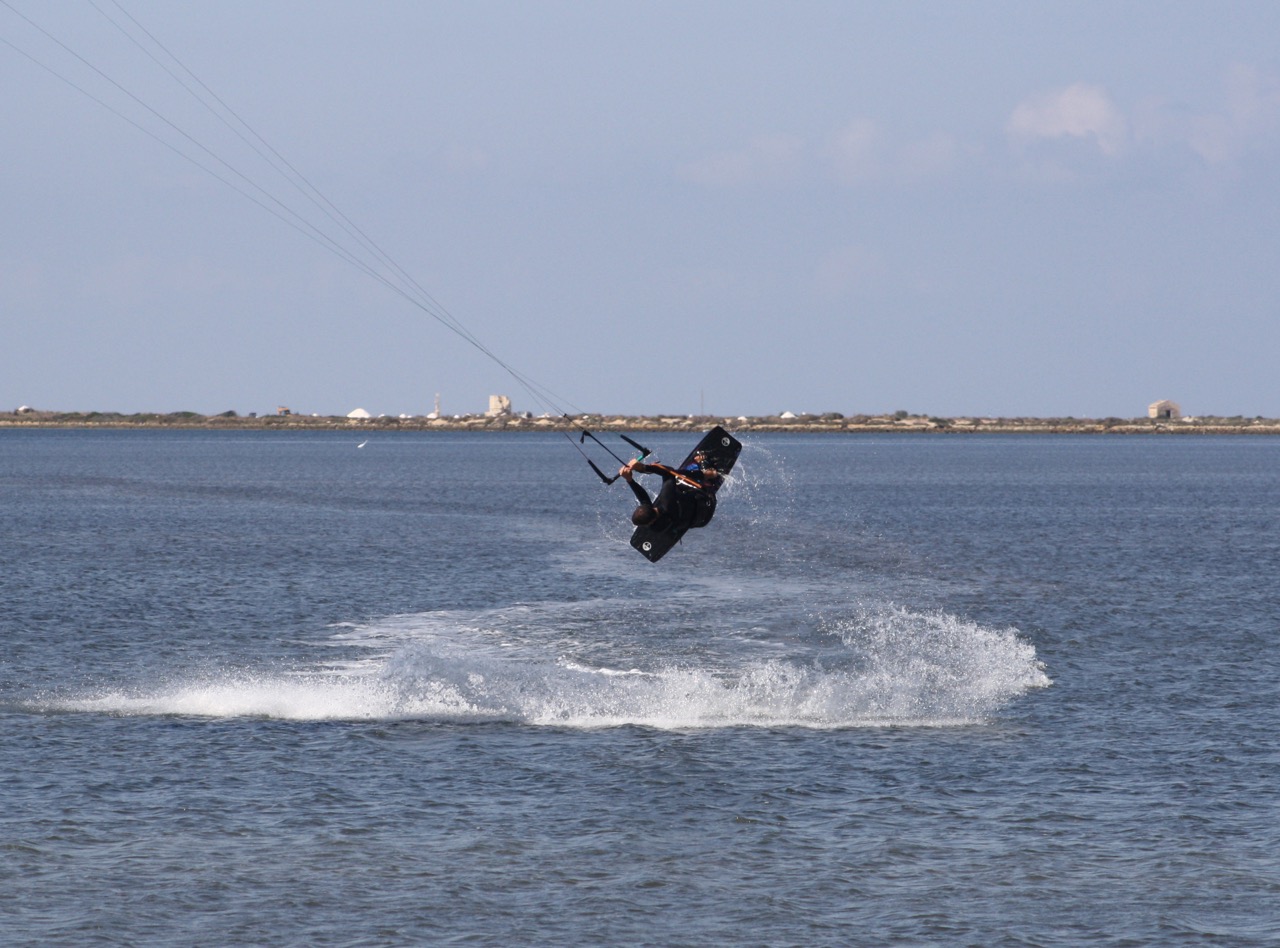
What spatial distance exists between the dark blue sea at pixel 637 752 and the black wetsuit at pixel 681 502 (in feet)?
11.8

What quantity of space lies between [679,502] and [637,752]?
457 centimetres

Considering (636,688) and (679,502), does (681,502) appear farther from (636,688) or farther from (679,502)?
(636,688)

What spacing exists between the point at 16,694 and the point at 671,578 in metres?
25.9

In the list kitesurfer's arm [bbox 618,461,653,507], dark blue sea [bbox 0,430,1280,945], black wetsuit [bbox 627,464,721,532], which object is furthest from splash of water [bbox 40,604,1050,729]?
kitesurfer's arm [bbox 618,461,653,507]

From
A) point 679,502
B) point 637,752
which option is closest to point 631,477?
point 679,502

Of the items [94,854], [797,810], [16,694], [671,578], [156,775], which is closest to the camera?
[94,854]

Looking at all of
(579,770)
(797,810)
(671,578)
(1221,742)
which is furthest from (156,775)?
(671,578)

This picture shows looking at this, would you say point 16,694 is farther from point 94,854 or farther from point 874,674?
point 874,674

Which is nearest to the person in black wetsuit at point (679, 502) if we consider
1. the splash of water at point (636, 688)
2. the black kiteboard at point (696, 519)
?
the black kiteboard at point (696, 519)

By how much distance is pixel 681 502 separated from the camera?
26109 mm

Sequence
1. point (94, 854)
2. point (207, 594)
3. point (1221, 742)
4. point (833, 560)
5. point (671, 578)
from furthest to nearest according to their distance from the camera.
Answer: point (833, 560), point (671, 578), point (207, 594), point (1221, 742), point (94, 854)

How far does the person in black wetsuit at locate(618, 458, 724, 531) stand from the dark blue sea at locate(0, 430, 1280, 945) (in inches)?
142

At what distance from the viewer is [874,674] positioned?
3114cm

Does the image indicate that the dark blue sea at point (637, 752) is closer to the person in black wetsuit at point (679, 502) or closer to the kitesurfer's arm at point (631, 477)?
the person in black wetsuit at point (679, 502)
